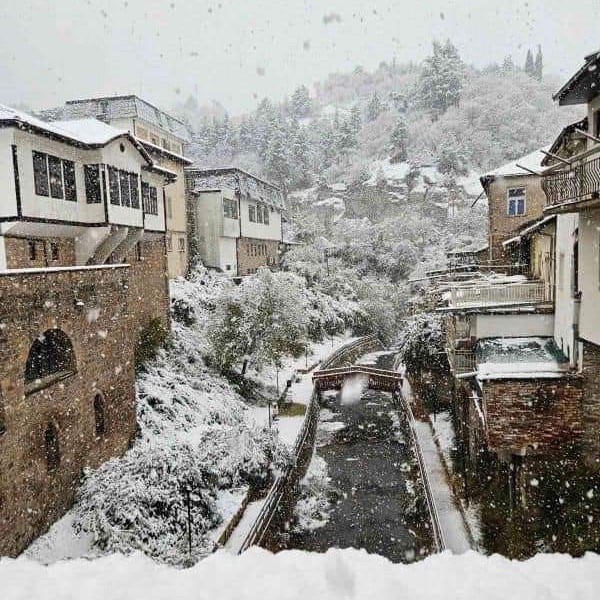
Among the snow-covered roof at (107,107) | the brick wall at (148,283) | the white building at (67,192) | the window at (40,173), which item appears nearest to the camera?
the white building at (67,192)

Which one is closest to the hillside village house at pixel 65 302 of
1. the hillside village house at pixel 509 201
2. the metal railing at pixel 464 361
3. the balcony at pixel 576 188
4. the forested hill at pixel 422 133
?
the metal railing at pixel 464 361

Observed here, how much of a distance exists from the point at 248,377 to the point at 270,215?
78.9ft

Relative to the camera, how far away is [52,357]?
1262cm

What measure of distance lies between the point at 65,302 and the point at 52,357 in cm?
144

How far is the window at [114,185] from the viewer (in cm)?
1986

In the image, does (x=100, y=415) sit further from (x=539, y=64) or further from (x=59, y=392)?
(x=539, y=64)

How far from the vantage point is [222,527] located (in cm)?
1313

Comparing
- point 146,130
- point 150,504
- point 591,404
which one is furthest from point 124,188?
point 591,404

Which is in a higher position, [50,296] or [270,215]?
[270,215]

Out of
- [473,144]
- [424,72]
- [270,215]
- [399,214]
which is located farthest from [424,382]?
[424,72]

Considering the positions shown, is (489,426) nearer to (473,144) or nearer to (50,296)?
(50,296)

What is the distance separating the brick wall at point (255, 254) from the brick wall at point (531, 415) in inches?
1173

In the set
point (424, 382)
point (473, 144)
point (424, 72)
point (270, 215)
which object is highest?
point (424, 72)

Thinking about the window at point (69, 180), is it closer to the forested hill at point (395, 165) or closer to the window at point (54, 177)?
the window at point (54, 177)
